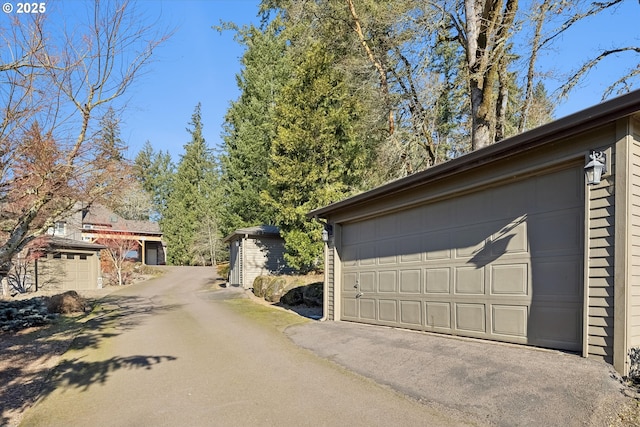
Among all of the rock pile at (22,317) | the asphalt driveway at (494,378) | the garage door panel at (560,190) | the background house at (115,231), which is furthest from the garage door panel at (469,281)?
the background house at (115,231)

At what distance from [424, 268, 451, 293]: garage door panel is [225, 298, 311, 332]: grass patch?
3.96m

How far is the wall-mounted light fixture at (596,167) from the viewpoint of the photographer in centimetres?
447

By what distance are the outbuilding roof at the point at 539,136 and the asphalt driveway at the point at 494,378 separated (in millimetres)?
2552

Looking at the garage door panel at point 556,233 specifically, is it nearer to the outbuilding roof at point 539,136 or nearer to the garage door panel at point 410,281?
the outbuilding roof at point 539,136

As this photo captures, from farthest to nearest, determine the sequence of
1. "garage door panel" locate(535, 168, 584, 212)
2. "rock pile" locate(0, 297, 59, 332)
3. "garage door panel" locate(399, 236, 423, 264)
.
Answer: "rock pile" locate(0, 297, 59, 332)
"garage door panel" locate(399, 236, 423, 264)
"garage door panel" locate(535, 168, 584, 212)

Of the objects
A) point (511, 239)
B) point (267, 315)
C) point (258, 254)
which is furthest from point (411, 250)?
point (258, 254)

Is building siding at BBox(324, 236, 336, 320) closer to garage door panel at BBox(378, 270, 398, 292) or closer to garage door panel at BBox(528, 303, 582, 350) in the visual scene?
garage door panel at BBox(378, 270, 398, 292)

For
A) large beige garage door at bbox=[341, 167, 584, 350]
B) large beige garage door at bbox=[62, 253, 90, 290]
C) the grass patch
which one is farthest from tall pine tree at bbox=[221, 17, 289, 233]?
large beige garage door at bbox=[341, 167, 584, 350]

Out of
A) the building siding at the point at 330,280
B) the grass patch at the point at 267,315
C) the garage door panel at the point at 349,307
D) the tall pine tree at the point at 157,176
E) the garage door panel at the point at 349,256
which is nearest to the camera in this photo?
the garage door panel at the point at 349,307

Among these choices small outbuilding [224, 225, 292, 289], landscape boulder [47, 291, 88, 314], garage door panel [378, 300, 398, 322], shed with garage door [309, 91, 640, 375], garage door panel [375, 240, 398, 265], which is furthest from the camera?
small outbuilding [224, 225, 292, 289]

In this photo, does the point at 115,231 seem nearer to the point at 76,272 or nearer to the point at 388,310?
the point at 76,272

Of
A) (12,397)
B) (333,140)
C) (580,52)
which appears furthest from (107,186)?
(580,52)

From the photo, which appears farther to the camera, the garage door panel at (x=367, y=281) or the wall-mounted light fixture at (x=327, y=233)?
the wall-mounted light fixture at (x=327, y=233)

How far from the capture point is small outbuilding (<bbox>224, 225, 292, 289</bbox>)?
1953cm
